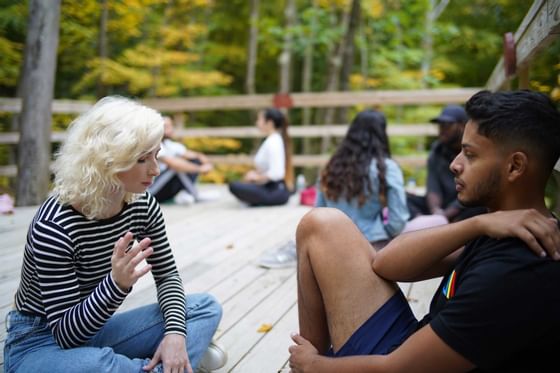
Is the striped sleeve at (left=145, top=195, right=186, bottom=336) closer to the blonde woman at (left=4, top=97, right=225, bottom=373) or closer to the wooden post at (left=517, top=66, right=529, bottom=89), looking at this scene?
the blonde woman at (left=4, top=97, right=225, bottom=373)

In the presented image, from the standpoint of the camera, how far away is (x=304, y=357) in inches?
53.6

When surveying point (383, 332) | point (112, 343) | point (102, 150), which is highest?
point (102, 150)

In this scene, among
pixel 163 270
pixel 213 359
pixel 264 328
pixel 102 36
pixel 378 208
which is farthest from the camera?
pixel 102 36

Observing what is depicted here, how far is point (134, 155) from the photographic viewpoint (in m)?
1.46

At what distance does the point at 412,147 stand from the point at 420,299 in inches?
437

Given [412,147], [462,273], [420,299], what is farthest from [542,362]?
[412,147]

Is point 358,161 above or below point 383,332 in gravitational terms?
above

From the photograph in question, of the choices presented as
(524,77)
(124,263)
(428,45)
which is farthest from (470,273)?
(428,45)

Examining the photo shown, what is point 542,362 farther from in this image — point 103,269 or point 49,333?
Result: point 49,333

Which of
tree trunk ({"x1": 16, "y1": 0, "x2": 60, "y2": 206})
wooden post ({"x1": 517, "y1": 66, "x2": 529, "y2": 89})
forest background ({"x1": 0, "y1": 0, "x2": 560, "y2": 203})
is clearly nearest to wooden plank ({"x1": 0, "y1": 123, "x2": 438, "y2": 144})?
forest background ({"x1": 0, "y1": 0, "x2": 560, "y2": 203})

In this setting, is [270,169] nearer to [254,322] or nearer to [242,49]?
[254,322]

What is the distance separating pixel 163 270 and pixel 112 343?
0.29 meters

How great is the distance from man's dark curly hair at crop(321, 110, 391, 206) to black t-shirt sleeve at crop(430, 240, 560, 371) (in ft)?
6.50

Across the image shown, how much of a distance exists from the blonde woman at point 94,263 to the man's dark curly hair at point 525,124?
0.94 meters
